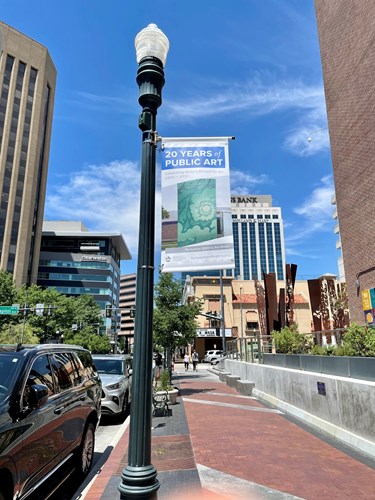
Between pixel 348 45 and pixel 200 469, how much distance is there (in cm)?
2249

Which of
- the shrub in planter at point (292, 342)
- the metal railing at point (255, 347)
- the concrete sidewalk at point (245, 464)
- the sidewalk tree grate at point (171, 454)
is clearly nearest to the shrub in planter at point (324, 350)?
the shrub in planter at point (292, 342)

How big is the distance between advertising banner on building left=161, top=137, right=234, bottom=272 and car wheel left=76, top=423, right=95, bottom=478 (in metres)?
2.94

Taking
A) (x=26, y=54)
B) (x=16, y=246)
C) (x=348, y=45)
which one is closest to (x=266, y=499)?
(x=348, y=45)

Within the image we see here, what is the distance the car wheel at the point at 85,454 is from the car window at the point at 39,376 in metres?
1.48

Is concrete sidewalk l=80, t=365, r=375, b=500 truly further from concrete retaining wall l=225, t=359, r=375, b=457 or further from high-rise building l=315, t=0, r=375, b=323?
high-rise building l=315, t=0, r=375, b=323

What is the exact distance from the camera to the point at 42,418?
4191 millimetres

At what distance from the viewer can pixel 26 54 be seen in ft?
273

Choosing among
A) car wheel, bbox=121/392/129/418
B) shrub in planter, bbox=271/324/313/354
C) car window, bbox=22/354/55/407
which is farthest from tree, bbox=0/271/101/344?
car window, bbox=22/354/55/407

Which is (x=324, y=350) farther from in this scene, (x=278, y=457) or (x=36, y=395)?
(x=36, y=395)

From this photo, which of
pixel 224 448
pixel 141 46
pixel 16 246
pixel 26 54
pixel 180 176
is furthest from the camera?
pixel 26 54

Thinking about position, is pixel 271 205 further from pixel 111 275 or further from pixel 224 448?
pixel 224 448

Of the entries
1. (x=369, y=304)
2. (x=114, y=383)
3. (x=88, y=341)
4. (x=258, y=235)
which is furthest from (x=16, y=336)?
(x=258, y=235)

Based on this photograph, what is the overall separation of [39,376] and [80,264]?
321 feet

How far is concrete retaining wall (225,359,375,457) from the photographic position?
21.7 ft
